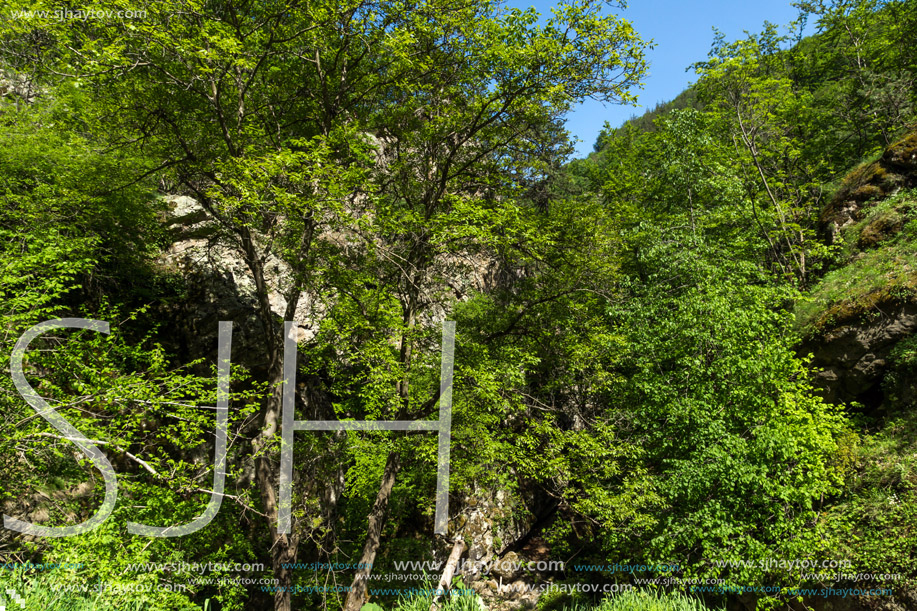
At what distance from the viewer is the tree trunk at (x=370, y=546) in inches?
341

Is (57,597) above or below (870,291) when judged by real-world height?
below

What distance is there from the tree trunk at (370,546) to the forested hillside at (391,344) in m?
0.05

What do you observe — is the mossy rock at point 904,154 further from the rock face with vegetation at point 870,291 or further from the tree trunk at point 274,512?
the tree trunk at point 274,512

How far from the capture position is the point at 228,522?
376 inches

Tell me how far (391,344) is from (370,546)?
4.11m

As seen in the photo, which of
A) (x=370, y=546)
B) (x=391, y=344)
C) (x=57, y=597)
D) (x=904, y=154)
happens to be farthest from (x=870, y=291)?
(x=57, y=597)

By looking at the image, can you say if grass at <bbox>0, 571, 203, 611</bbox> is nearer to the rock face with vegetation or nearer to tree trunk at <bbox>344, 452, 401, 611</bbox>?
tree trunk at <bbox>344, 452, 401, 611</bbox>

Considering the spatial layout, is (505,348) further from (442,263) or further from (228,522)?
(228,522)

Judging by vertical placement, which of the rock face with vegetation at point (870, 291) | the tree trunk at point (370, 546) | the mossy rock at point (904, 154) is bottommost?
the tree trunk at point (370, 546)

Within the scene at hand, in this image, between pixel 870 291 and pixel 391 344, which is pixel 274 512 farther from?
pixel 870 291

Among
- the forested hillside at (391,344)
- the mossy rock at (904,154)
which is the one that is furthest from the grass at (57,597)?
the mossy rock at (904,154)

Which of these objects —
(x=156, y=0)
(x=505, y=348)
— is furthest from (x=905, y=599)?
(x=156, y=0)

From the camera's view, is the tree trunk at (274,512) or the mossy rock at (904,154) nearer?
the tree trunk at (274,512)

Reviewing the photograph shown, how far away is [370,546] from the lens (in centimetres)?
895
